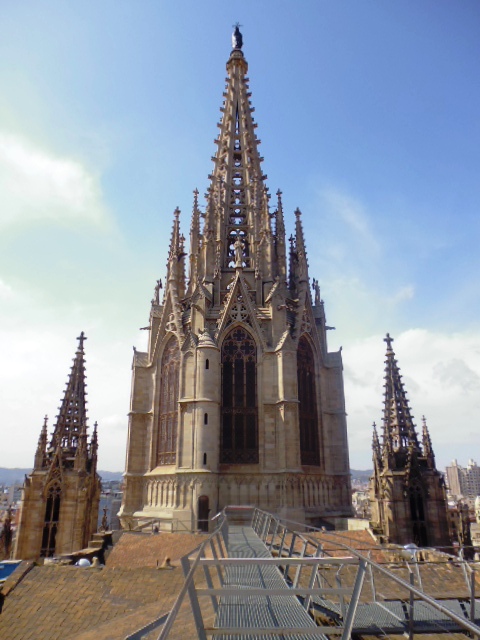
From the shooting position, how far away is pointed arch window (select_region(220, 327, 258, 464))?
94.7ft

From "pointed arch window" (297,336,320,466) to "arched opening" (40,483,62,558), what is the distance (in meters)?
15.6

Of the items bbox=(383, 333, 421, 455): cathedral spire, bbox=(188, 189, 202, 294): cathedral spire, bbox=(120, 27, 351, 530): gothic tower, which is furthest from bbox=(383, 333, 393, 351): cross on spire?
bbox=(188, 189, 202, 294): cathedral spire

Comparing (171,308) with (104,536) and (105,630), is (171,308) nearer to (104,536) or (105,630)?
(104,536)

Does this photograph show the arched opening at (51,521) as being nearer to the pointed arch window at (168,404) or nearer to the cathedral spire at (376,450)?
the pointed arch window at (168,404)

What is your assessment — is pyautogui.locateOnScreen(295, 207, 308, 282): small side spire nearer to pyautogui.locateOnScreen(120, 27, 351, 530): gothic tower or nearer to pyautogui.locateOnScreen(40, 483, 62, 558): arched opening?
pyautogui.locateOnScreen(120, 27, 351, 530): gothic tower

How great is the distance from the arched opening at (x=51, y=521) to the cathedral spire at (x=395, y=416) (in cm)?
2104

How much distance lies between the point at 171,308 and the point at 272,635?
1155 inches

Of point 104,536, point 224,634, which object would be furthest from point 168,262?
point 224,634

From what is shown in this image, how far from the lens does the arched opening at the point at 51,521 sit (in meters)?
29.0

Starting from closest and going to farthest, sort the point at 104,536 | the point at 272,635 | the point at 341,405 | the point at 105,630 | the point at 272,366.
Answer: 1. the point at 272,635
2. the point at 105,630
3. the point at 104,536
4. the point at 272,366
5. the point at 341,405

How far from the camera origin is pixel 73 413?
3544 centimetres

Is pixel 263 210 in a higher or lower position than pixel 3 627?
higher

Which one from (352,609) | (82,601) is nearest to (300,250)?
(82,601)

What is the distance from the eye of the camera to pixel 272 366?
99.0 feet
